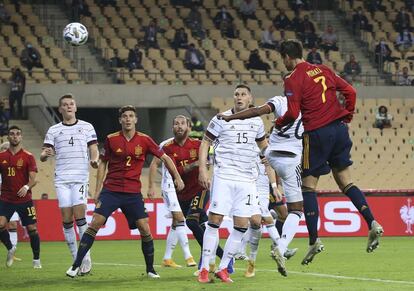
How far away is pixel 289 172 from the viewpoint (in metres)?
14.7

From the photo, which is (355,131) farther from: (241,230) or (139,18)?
(241,230)

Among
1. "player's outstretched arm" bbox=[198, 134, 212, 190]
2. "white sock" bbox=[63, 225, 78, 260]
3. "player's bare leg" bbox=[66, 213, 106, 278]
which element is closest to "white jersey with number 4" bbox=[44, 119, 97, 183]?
"white sock" bbox=[63, 225, 78, 260]

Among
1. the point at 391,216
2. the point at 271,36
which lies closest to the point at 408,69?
the point at 271,36

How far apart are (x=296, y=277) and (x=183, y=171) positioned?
10.5 feet

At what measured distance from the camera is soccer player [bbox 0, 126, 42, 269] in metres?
18.8

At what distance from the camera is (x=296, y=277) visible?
587 inches

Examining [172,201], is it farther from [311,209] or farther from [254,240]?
[311,209]

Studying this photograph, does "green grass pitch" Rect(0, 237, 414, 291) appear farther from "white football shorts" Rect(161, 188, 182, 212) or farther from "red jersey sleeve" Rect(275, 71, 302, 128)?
"red jersey sleeve" Rect(275, 71, 302, 128)

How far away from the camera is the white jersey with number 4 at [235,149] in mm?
14297

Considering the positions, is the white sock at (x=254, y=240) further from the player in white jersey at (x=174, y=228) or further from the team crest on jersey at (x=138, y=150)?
the team crest on jersey at (x=138, y=150)

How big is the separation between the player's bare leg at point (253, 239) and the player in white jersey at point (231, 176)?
744 mm

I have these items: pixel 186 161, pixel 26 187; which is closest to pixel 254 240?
pixel 186 161

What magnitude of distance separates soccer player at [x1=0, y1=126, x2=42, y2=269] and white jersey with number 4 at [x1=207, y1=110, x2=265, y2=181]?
5.30 metres

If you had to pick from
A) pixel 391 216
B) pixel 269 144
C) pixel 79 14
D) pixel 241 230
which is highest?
pixel 79 14
